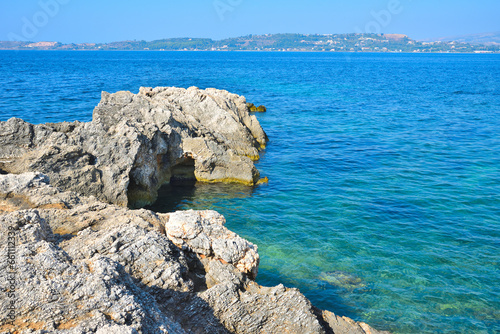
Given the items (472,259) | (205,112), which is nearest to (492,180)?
(472,259)

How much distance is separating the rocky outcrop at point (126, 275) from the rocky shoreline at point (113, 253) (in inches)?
1.0

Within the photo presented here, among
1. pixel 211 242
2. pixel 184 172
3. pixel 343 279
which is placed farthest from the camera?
pixel 184 172

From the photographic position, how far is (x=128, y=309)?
674cm

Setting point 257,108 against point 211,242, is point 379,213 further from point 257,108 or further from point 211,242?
point 257,108

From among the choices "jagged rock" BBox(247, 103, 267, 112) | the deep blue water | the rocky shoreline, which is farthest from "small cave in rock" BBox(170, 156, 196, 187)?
"jagged rock" BBox(247, 103, 267, 112)

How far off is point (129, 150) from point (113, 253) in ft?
35.1

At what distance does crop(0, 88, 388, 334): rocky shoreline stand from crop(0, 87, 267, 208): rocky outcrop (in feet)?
0.22

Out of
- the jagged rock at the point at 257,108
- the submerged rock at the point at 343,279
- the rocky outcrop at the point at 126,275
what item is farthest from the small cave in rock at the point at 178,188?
the jagged rock at the point at 257,108

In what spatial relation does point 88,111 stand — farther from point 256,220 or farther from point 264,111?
point 256,220

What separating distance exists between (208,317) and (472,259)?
12.9 meters

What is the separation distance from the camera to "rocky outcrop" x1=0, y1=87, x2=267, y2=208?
17406mm

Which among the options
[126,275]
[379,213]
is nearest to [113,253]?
[126,275]

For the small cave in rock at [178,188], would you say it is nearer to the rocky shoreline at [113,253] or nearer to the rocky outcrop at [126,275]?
the rocky shoreline at [113,253]

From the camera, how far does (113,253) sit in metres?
9.16
